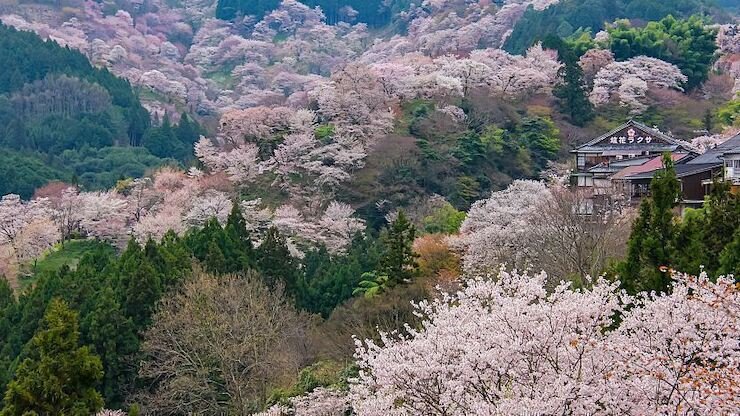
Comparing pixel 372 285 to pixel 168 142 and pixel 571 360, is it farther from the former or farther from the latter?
pixel 168 142

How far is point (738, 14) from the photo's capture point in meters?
79.3

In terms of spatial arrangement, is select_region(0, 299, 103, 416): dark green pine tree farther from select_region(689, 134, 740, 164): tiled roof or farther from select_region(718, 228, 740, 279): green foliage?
select_region(689, 134, 740, 164): tiled roof

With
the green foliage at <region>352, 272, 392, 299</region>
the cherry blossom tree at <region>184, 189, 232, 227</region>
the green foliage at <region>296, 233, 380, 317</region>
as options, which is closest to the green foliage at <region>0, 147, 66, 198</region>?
the cherry blossom tree at <region>184, 189, 232, 227</region>

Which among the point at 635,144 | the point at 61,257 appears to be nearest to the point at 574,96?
the point at 635,144

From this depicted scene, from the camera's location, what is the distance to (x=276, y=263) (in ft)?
86.9

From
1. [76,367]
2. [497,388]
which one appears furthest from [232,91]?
[497,388]

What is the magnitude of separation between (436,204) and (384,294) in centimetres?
1258

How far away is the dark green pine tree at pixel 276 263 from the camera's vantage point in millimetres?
26159

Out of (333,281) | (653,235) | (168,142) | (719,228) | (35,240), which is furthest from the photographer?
(168,142)

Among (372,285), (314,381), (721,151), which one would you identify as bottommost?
(372,285)

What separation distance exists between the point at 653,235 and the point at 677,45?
123 ft

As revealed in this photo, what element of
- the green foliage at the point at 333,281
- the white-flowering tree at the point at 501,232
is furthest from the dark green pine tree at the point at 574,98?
the green foliage at the point at 333,281

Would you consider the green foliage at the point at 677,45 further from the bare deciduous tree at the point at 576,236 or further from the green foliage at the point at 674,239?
the green foliage at the point at 674,239

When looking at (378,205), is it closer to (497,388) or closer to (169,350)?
(169,350)
